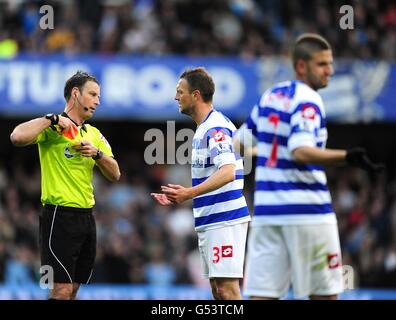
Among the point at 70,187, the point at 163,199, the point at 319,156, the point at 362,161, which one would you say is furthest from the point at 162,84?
the point at 362,161

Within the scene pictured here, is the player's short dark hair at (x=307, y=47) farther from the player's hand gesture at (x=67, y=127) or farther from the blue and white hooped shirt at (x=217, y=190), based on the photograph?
the player's hand gesture at (x=67, y=127)

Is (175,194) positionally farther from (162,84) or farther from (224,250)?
(162,84)

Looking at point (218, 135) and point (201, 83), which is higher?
point (201, 83)

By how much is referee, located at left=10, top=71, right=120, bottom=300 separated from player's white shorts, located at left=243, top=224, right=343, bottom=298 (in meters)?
1.32

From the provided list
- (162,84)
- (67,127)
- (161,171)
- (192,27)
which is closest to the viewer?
(67,127)

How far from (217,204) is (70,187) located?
3.52ft

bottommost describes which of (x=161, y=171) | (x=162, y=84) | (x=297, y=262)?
(x=297, y=262)

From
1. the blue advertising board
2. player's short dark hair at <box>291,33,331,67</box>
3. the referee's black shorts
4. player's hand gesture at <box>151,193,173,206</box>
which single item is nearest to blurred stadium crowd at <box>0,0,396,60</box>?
the blue advertising board

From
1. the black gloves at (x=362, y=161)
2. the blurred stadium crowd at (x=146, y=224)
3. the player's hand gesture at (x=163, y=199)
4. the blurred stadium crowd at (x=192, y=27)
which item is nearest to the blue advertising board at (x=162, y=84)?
the blurred stadium crowd at (x=192, y=27)

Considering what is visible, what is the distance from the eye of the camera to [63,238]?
23.1 ft

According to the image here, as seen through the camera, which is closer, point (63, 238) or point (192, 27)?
point (63, 238)

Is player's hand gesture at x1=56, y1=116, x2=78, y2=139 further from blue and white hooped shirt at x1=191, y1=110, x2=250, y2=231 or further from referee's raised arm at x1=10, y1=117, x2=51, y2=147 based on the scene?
blue and white hooped shirt at x1=191, y1=110, x2=250, y2=231

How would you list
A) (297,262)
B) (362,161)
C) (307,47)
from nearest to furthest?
(362,161) < (297,262) < (307,47)
